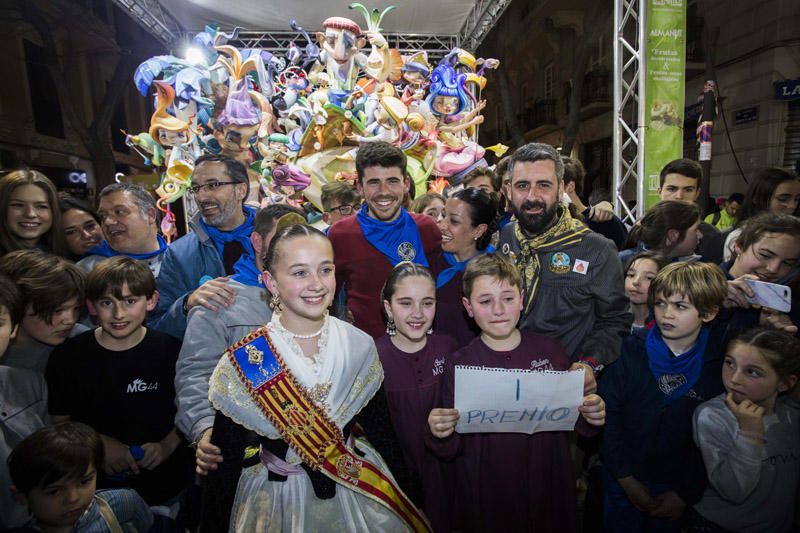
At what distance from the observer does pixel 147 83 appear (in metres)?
7.42

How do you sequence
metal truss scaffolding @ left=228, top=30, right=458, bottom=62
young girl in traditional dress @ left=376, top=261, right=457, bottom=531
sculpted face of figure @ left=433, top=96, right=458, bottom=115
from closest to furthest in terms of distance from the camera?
young girl in traditional dress @ left=376, top=261, right=457, bottom=531 < sculpted face of figure @ left=433, top=96, right=458, bottom=115 < metal truss scaffolding @ left=228, top=30, right=458, bottom=62

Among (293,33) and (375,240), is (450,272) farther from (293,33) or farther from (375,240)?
(293,33)

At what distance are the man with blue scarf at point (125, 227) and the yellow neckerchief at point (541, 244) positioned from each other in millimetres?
2137

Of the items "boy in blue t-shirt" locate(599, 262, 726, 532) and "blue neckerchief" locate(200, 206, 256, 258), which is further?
"blue neckerchief" locate(200, 206, 256, 258)

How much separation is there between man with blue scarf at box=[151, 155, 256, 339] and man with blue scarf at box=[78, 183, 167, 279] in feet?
1.09

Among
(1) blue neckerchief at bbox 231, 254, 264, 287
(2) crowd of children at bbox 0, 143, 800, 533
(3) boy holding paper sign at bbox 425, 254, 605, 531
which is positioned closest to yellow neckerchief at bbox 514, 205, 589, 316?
(2) crowd of children at bbox 0, 143, 800, 533

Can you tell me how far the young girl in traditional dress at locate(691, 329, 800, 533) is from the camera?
72.4 inches

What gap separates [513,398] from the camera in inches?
67.7

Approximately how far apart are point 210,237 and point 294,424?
5.02ft

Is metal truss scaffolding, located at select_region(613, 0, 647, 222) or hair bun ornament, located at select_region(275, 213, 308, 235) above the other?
metal truss scaffolding, located at select_region(613, 0, 647, 222)

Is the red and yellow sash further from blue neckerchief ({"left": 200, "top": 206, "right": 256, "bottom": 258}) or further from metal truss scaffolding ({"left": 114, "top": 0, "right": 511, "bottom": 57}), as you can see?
metal truss scaffolding ({"left": 114, "top": 0, "right": 511, "bottom": 57})

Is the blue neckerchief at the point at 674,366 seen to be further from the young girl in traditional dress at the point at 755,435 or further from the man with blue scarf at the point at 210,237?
the man with blue scarf at the point at 210,237

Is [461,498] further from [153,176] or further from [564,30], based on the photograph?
[564,30]

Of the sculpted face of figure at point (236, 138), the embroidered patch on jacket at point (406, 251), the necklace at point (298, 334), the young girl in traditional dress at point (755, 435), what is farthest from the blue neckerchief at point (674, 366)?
the sculpted face of figure at point (236, 138)
